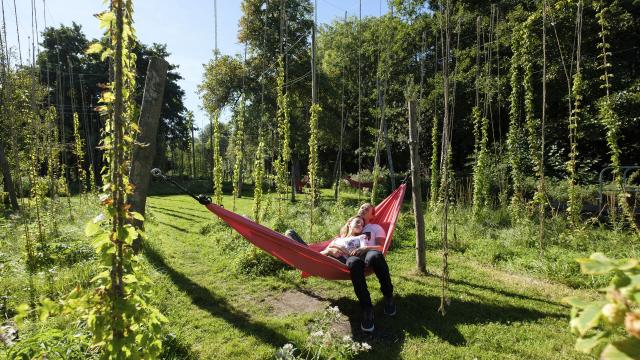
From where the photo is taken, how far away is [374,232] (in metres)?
3.51

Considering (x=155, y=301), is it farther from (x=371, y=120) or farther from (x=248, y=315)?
(x=371, y=120)

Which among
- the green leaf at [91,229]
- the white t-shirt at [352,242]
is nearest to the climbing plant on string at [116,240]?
the green leaf at [91,229]

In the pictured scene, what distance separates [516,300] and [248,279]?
2.51 m

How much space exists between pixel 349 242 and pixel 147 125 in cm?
207

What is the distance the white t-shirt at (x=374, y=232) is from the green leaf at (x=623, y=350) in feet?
9.33

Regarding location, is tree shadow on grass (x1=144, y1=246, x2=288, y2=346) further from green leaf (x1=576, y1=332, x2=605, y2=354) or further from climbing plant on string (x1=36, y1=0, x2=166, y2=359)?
green leaf (x1=576, y1=332, x2=605, y2=354)

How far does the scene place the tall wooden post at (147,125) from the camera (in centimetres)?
319

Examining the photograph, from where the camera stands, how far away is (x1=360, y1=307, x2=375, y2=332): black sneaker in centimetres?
269

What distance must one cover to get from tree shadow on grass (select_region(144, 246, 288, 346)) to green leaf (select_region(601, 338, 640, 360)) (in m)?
2.23

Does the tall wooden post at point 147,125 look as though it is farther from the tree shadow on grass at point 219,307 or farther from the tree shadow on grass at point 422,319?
the tree shadow on grass at point 422,319

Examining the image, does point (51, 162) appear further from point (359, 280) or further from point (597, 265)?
point (597, 265)

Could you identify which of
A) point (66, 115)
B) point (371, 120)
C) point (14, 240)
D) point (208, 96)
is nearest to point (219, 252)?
point (14, 240)

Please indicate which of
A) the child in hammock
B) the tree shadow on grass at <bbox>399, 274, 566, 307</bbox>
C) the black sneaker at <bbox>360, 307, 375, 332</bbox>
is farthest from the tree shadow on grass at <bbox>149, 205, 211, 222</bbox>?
the black sneaker at <bbox>360, 307, 375, 332</bbox>

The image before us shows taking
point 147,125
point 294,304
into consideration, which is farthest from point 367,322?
point 147,125
